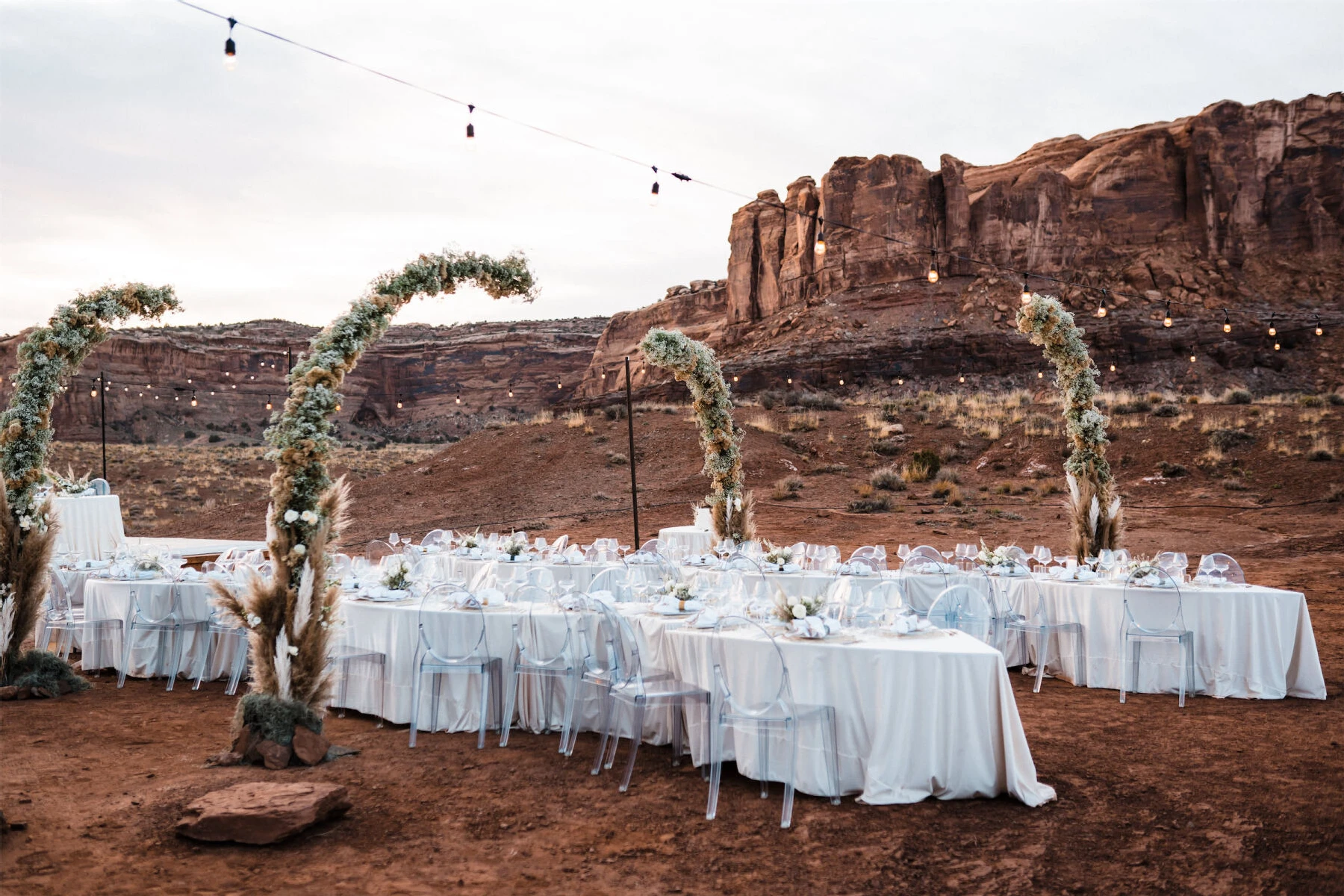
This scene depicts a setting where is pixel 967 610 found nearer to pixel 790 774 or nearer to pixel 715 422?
pixel 790 774

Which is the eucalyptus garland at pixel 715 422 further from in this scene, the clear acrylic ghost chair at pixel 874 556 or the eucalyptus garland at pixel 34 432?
the eucalyptus garland at pixel 34 432

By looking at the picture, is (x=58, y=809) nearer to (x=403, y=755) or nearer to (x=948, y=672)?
(x=403, y=755)

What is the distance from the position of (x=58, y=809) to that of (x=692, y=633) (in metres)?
3.82

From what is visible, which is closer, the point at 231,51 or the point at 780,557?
the point at 231,51

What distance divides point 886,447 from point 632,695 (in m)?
26.6

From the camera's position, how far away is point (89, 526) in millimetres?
14656

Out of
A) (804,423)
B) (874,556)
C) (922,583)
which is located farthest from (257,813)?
(804,423)

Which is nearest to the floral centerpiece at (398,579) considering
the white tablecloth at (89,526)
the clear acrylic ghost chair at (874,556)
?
the clear acrylic ghost chair at (874,556)

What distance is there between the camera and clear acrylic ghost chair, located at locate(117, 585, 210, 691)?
362 inches

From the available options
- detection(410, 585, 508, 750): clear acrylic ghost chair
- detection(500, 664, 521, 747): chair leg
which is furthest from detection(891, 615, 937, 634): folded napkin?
detection(410, 585, 508, 750): clear acrylic ghost chair

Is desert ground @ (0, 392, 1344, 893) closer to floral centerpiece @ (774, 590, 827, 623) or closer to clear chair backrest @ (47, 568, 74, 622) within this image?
floral centerpiece @ (774, 590, 827, 623)

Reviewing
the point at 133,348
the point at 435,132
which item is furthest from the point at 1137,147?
the point at 133,348

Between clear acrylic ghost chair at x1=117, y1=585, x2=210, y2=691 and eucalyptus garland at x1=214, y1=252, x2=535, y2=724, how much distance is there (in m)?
3.04

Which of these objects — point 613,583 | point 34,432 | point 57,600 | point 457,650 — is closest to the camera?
point 457,650
